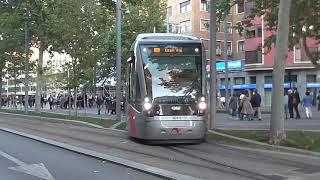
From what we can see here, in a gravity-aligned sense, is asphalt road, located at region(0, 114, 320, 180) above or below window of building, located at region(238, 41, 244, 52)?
below

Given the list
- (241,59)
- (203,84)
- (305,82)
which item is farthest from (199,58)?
(241,59)

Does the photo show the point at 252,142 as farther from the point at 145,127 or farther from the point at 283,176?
the point at 283,176

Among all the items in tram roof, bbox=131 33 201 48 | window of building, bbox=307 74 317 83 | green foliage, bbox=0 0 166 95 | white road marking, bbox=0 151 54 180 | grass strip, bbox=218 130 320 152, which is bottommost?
white road marking, bbox=0 151 54 180

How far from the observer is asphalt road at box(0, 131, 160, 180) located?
11.2 metres

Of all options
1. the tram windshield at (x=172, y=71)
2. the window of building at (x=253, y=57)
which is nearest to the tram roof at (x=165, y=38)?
the tram windshield at (x=172, y=71)

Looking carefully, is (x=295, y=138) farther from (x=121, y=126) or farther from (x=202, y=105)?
(x=121, y=126)

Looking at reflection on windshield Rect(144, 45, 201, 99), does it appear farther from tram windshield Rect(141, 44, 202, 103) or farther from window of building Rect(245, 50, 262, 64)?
window of building Rect(245, 50, 262, 64)

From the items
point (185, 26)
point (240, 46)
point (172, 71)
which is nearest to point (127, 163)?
point (172, 71)

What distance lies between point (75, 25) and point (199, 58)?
16.7 metres

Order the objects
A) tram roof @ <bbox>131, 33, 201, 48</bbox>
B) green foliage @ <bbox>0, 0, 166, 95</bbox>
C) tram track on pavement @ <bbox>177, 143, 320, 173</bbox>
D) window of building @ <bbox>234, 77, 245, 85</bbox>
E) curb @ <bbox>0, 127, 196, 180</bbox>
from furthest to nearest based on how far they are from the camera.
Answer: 1. window of building @ <bbox>234, 77, 245, 85</bbox>
2. green foliage @ <bbox>0, 0, 166, 95</bbox>
3. tram roof @ <bbox>131, 33, 201, 48</bbox>
4. tram track on pavement @ <bbox>177, 143, 320, 173</bbox>
5. curb @ <bbox>0, 127, 196, 180</bbox>

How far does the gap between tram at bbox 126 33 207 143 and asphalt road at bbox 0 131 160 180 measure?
9.21 ft

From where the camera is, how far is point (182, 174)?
11.3m

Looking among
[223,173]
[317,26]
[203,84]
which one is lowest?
[223,173]

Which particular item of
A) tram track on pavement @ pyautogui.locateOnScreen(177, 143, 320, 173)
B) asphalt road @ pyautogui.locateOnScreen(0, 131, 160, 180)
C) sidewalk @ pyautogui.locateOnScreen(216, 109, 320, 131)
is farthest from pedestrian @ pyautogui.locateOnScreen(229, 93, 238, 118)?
asphalt road @ pyautogui.locateOnScreen(0, 131, 160, 180)
